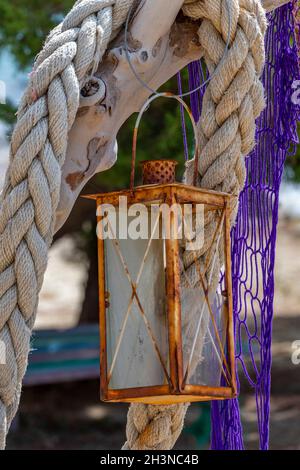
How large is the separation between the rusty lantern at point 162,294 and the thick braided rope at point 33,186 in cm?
12

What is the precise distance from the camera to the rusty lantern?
4.60 feet

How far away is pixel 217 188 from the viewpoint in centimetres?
155

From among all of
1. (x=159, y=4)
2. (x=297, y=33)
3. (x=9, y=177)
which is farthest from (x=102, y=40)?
(x=297, y=33)

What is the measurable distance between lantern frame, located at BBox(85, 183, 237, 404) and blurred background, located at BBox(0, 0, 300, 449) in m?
3.18

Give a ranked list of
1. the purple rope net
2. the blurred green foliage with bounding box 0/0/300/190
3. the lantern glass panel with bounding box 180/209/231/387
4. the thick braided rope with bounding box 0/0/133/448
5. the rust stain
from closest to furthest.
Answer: the thick braided rope with bounding box 0/0/133/448 < the lantern glass panel with bounding box 180/209/231/387 < the rust stain < the purple rope net < the blurred green foliage with bounding box 0/0/300/190

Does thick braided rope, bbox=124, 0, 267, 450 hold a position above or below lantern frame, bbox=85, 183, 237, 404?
above

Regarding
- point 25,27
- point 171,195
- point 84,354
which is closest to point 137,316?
point 171,195

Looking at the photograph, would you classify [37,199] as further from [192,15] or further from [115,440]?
[115,440]

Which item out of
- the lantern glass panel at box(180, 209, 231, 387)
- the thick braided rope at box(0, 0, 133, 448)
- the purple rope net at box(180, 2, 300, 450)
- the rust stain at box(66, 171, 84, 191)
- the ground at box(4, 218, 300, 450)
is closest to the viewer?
the thick braided rope at box(0, 0, 133, 448)

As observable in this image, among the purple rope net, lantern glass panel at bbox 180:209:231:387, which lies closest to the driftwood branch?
lantern glass panel at bbox 180:209:231:387

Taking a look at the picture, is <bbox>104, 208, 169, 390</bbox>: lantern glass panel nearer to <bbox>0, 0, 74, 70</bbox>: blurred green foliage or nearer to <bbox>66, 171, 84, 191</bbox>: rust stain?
<bbox>66, 171, 84, 191</bbox>: rust stain

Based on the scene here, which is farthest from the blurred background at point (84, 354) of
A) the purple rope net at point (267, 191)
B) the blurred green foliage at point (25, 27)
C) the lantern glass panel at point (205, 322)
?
the lantern glass panel at point (205, 322)

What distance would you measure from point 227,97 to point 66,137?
11.3 inches
